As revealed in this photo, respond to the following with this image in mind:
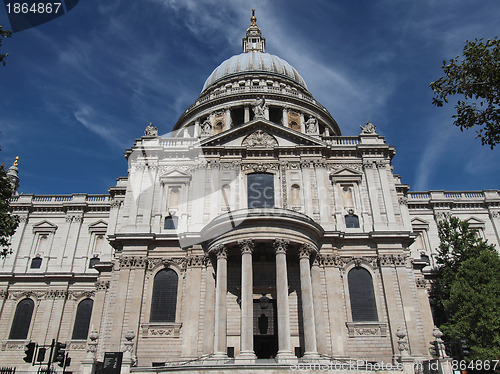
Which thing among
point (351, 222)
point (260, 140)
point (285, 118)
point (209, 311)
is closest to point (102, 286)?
point (209, 311)

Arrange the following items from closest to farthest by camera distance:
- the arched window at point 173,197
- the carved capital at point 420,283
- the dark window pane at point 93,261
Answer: the arched window at point 173,197, the carved capital at point 420,283, the dark window pane at point 93,261

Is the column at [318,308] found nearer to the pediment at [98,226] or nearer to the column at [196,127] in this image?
the column at [196,127]

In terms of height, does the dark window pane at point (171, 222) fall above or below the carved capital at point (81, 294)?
above

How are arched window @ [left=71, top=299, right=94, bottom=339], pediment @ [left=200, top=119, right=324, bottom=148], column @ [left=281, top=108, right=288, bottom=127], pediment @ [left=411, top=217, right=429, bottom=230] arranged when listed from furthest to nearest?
column @ [left=281, top=108, right=288, bottom=127] < pediment @ [left=411, top=217, right=429, bottom=230] < arched window @ [left=71, top=299, right=94, bottom=339] < pediment @ [left=200, top=119, right=324, bottom=148]

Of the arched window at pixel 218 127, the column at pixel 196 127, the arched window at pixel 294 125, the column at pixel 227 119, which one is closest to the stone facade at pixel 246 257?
the column at pixel 227 119

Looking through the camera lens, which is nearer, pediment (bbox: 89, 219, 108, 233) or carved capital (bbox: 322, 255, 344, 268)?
carved capital (bbox: 322, 255, 344, 268)

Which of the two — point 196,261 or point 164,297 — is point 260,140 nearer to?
point 196,261

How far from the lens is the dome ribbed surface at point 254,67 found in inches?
2026

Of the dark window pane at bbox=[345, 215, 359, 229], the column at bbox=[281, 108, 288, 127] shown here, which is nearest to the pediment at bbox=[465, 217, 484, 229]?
the dark window pane at bbox=[345, 215, 359, 229]

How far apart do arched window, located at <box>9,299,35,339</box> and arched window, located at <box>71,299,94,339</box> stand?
167 inches

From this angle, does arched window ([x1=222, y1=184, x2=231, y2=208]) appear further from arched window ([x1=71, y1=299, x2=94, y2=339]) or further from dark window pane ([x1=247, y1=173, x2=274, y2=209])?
arched window ([x1=71, y1=299, x2=94, y2=339])

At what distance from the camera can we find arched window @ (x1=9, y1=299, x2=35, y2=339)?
3525cm

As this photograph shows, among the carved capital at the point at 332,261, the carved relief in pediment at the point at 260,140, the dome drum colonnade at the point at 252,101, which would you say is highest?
the dome drum colonnade at the point at 252,101

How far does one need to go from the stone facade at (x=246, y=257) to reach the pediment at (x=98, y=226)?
0.22 metres
